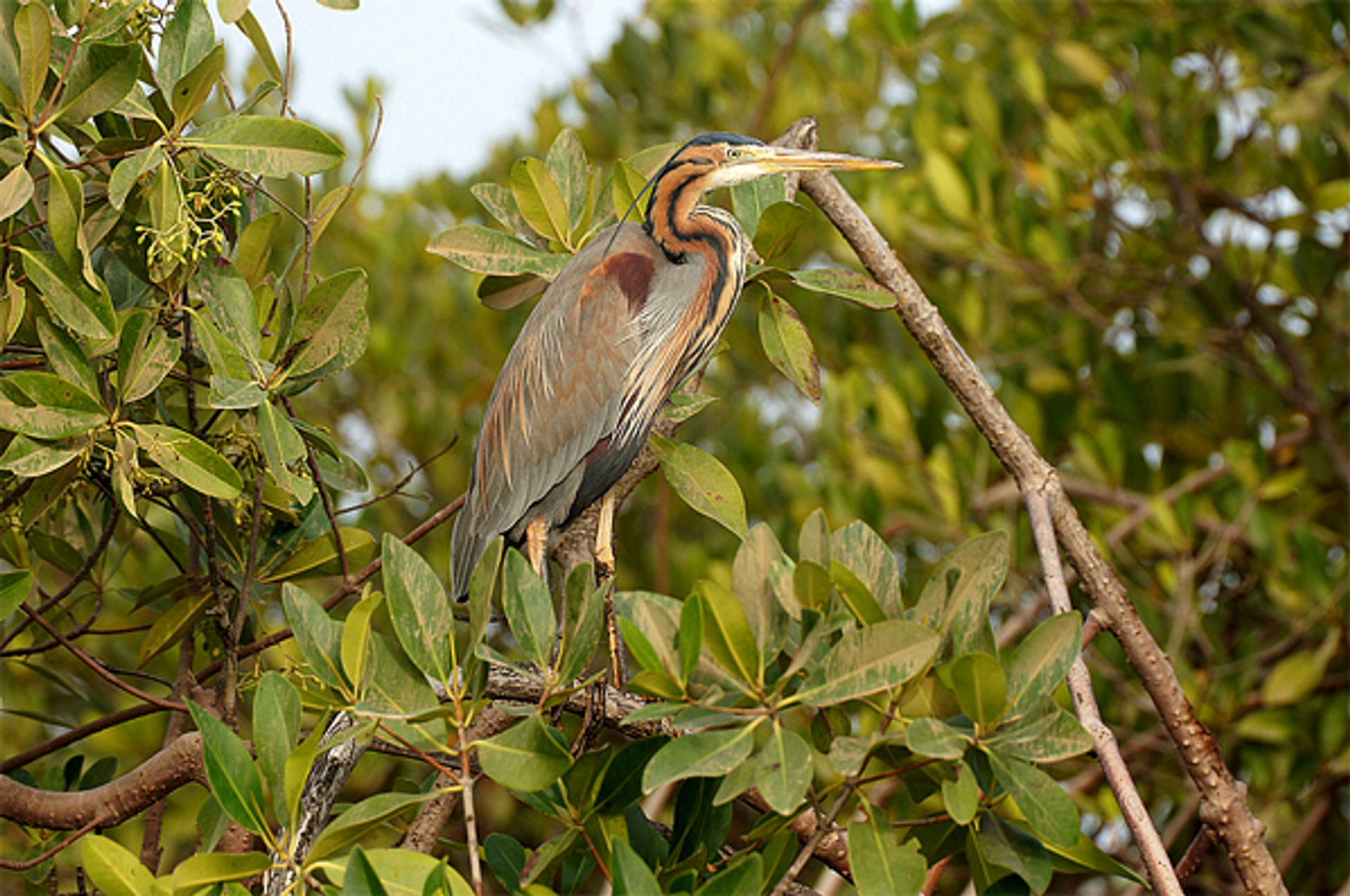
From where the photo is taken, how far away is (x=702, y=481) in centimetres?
165

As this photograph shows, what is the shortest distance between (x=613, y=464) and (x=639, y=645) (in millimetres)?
909

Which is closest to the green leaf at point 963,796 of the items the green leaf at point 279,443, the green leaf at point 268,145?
the green leaf at point 279,443

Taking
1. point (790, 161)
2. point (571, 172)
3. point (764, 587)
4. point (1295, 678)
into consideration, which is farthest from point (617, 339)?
point (1295, 678)

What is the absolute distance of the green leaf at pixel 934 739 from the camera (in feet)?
3.33

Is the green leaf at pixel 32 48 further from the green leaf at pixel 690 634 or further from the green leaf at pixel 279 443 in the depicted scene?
the green leaf at pixel 690 634

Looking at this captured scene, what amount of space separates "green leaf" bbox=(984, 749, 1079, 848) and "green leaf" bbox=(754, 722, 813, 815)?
7.0 inches

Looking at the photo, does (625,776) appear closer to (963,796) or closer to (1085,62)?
(963,796)

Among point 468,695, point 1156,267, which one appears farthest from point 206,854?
point 1156,267

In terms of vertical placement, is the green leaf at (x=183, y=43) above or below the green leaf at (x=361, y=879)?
above

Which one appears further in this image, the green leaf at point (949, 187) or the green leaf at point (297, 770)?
the green leaf at point (949, 187)

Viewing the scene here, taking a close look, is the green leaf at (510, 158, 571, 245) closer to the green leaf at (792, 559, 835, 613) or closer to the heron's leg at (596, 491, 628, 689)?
the heron's leg at (596, 491, 628, 689)

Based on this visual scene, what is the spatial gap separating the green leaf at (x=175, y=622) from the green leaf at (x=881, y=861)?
1.03 m

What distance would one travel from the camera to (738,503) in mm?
1628

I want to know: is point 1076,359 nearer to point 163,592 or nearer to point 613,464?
point 613,464
